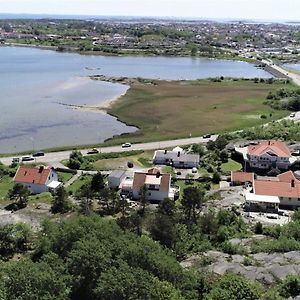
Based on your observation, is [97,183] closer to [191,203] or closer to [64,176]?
[64,176]

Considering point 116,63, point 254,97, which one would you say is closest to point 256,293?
point 254,97

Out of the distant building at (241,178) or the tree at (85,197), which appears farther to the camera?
the distant building at (241,178)

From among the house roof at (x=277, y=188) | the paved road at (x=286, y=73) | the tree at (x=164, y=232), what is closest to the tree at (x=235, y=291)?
the tree at (x=164, y=232)

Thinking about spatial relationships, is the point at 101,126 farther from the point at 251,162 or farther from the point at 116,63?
the point at 116,63

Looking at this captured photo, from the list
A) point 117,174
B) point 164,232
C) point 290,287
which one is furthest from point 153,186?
point 290,287

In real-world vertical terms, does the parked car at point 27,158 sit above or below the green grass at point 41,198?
above

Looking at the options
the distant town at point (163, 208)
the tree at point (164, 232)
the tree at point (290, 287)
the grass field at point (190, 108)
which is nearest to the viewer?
the distant town at point (163, 208)

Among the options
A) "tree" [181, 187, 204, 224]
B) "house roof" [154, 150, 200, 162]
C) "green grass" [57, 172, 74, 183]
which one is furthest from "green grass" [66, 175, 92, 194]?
"tree" [181, 187, 204, 224]

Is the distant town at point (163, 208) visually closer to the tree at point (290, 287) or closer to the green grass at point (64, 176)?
the tree at point (290, 287)
